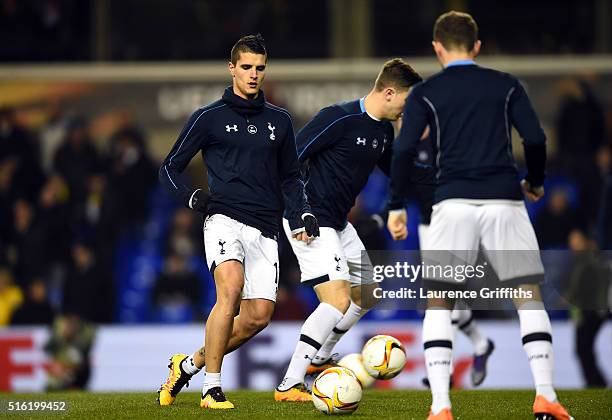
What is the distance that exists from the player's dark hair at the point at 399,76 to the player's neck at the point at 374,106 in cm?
13

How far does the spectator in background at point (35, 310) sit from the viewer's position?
1558cm

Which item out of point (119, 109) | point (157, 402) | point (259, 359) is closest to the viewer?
point (157, 402)

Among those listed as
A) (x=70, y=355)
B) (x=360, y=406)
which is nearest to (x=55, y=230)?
(x=70, y=355)

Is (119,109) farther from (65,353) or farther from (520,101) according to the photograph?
(520,101)

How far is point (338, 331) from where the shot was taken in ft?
29.3

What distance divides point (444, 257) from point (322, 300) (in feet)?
7.22

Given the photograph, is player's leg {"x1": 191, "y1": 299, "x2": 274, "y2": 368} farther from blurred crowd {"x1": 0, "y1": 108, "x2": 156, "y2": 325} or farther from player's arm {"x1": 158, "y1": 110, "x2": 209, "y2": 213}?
blurred crowd {"x1": 0, "y1": 108, "x2": 156, "y2": 325}

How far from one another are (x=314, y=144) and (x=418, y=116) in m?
2.16

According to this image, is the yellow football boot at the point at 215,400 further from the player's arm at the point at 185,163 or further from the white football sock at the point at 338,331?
the white football sock at the point at 338,331

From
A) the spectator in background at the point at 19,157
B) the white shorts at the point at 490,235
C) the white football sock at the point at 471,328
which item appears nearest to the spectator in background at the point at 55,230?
the spectator in background at the point at 19,157

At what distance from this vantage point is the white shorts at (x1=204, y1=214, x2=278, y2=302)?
7.56 meters

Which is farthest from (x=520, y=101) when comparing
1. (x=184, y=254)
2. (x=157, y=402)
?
(x=184, y=254)

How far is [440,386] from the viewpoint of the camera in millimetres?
6164

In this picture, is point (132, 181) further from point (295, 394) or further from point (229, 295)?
point (229, 295)
